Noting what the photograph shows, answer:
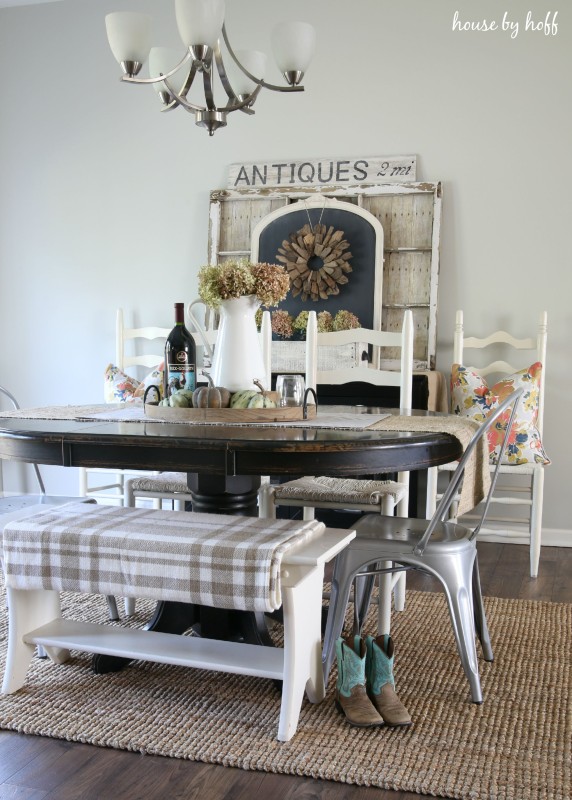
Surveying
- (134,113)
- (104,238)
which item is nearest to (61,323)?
(104,238)

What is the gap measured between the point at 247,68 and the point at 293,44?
11.9 inches

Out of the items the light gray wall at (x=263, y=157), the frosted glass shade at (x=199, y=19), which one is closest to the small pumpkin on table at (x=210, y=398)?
the frosted glass shade at (x=199, y=19)

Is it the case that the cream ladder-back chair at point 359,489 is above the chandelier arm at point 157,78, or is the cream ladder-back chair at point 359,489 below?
below

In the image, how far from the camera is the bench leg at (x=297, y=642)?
1.92 m

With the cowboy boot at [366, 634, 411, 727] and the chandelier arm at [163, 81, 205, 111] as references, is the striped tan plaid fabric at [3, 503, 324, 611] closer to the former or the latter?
the cowboy boot at [366, 634, 411, 727]

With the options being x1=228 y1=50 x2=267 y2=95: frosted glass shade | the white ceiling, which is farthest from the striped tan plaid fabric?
the white ceiling

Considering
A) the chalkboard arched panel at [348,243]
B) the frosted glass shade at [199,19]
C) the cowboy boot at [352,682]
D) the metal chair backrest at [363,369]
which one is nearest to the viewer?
the cowboy boot at [352,682]

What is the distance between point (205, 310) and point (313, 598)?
2.64 metres

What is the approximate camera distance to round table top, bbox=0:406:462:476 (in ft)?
6.17

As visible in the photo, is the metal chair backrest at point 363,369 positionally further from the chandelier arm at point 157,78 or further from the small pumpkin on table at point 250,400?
the chandelier arm at point 157,78

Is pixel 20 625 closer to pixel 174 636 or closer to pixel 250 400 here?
pixel 174 636

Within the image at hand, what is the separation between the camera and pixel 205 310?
4.44m

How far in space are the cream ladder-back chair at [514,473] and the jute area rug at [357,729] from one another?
1.06m

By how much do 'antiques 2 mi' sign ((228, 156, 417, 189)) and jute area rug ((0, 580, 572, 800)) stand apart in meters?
2.45
